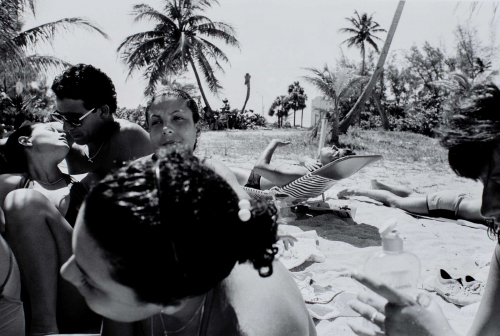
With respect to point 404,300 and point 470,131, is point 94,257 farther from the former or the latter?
point 470,131

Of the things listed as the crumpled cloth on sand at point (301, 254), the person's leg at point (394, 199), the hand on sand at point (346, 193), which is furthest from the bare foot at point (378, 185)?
the crumpled cloth on sand at point (301, 254)

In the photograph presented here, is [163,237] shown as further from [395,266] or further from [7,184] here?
[7,184]

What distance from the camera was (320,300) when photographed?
266 centimetres

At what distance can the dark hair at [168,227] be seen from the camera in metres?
0.82

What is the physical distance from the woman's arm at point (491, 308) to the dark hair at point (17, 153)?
8.13ft

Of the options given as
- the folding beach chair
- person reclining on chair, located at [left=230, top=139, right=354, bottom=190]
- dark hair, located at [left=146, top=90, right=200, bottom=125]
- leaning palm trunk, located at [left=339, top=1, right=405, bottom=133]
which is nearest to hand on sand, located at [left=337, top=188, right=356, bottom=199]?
person reclining on chair, located at [left=230, top=139, right=354, bottom=190]

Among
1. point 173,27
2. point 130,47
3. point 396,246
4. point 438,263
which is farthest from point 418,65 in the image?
point 396,246

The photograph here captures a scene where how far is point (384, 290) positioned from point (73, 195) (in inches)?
72.8

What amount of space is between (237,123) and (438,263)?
24.9 metres

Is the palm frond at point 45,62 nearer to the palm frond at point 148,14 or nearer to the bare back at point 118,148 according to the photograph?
the palm frond at point 148,14

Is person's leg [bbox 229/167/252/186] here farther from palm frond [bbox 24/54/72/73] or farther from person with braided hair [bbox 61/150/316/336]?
palm frond [bbox 24/54/72/73]

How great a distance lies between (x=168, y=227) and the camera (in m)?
0.81

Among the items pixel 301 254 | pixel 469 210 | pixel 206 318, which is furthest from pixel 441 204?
pixel 206 318

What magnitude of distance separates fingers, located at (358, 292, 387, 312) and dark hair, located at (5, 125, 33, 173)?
7.00 feet
